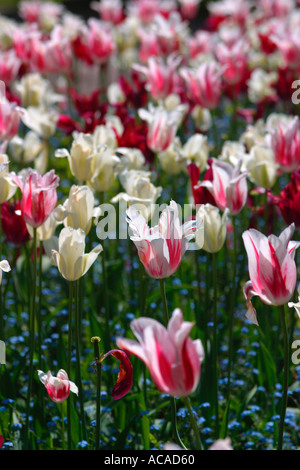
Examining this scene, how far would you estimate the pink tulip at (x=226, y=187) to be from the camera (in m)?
2.28

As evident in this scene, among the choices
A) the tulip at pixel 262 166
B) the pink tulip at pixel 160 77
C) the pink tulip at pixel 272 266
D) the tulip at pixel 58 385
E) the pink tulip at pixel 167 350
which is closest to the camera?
the pink tulip at pixel 167 350

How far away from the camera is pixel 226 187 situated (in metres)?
2.29

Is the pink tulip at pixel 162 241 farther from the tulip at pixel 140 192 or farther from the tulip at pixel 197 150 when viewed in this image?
the tulip at pixel 197 150

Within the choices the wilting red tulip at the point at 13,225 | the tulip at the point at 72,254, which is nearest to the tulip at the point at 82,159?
the wilting red tulip at the point at 13,225

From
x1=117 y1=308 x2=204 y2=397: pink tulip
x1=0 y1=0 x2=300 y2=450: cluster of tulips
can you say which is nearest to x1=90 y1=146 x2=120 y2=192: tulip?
x1=0 y1=0 x2=300 y2=450: cluster of tulips

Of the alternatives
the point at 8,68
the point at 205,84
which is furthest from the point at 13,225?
the point at 8,68

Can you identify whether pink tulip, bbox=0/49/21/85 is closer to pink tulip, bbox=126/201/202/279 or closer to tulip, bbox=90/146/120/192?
tulip, bbox=90/146/120/192

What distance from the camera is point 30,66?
463 centimetres

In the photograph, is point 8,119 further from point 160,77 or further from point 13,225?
point 160,77

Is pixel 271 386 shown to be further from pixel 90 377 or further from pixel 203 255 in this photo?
pixel 203 255

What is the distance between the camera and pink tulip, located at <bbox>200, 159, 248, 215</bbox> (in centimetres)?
228

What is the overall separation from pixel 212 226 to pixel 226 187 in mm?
156
